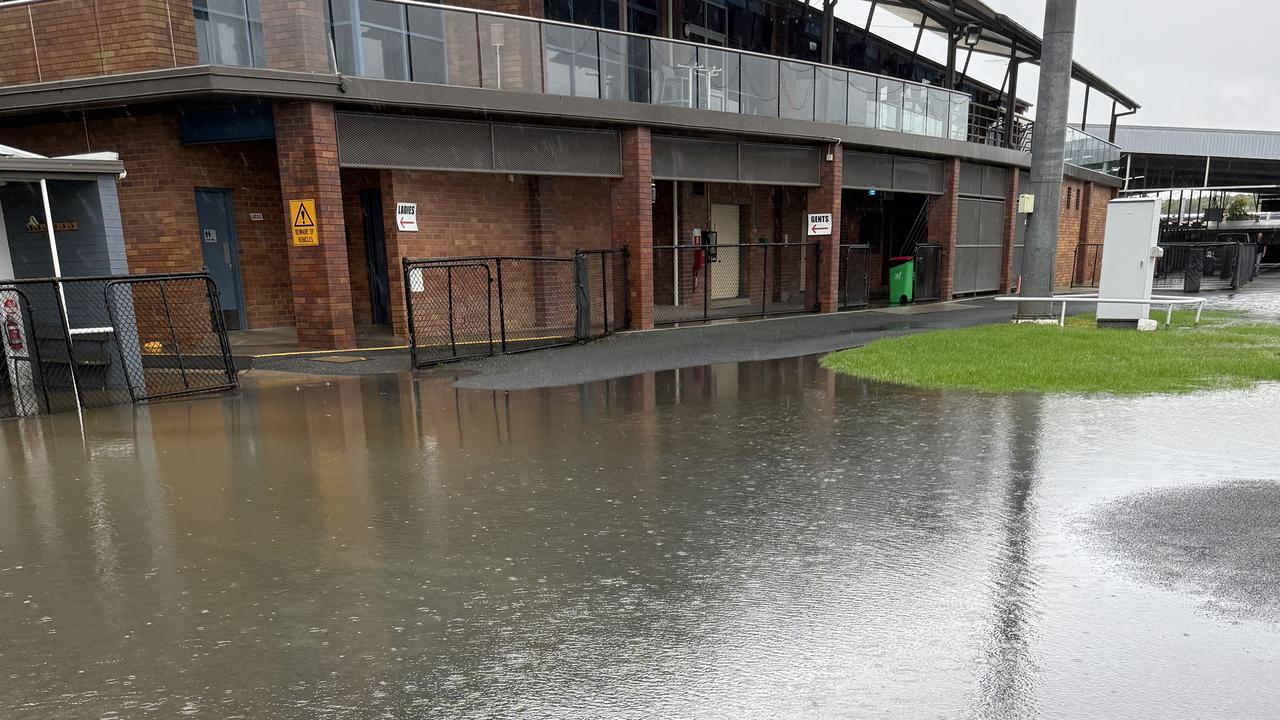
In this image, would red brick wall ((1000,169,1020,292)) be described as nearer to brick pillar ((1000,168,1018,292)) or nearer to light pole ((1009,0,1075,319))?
brick pillar ((1000,168,1018,292))

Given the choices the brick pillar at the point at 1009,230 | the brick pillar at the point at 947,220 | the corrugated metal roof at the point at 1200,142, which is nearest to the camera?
the brick pillar at the point at 947,220

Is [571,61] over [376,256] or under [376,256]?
over

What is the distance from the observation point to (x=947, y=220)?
2369 centimetres

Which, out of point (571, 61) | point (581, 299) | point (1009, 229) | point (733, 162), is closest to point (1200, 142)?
point (1009, 229)

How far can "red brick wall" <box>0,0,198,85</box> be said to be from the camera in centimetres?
1260

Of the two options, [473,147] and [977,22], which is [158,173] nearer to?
[473,147]

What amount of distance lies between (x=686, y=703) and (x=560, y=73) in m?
13.3

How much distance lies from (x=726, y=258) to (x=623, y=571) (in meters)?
19.1

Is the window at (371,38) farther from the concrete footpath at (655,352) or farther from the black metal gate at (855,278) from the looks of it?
the black metal gate at (855,278)

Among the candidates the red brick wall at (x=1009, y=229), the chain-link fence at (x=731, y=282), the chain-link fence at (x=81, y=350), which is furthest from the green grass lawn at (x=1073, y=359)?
the red brick wall at (x=1009, y=229)

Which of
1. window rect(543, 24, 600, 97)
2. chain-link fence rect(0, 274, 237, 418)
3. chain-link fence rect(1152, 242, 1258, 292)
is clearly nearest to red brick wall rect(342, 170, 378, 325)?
window rect(543, 24, 600, 97)

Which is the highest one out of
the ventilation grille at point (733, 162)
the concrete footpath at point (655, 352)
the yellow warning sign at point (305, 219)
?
the ventilation grille at point (733, 162)

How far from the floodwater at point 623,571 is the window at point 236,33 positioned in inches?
263

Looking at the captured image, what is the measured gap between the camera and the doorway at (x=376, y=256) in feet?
52.5
